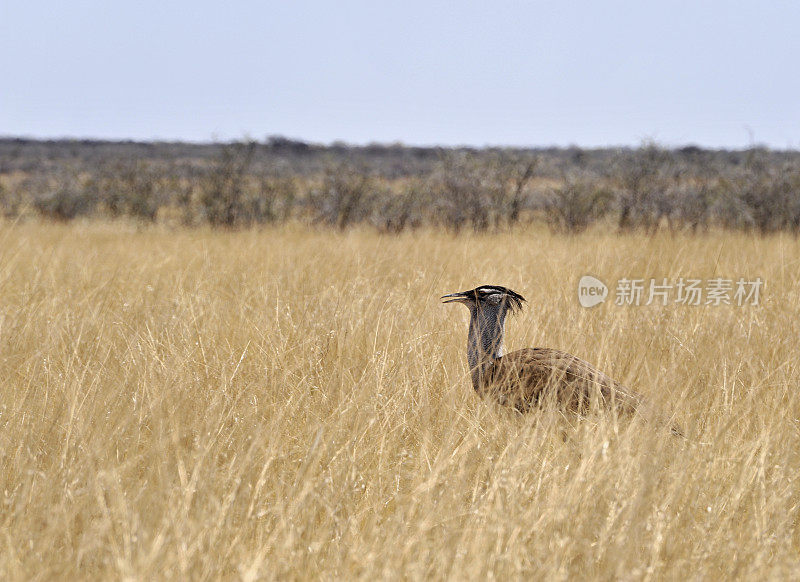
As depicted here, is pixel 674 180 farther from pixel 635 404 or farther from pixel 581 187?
pixel 635 404

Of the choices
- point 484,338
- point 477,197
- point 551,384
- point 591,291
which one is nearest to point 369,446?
point 551,384

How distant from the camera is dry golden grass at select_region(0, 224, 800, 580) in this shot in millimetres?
1818

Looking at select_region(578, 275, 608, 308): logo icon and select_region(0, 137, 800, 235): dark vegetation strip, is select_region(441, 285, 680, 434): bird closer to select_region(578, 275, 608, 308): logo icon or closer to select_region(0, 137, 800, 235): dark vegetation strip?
select_region(578, 275, 608, 308): logo icon

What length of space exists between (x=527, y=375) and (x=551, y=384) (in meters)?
0.16

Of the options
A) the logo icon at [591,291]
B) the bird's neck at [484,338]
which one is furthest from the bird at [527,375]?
the logo icon at [591,291]

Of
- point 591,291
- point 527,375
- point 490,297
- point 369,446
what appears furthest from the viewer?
point 591,291

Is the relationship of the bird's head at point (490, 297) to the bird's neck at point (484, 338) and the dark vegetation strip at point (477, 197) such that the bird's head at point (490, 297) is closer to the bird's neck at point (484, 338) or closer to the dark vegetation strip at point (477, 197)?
the bird's neck at point (484, 338)

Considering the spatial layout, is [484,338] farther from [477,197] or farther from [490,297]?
[477,197]

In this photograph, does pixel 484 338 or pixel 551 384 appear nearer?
pixel 551 384

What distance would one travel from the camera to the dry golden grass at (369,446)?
182cm

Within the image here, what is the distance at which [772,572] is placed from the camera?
1705 mm

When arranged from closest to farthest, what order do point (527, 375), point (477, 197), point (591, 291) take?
point (527, 375)
point (591, 291)
point (477, 197)

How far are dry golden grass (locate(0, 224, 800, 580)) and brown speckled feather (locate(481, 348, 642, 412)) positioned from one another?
10 centimetres

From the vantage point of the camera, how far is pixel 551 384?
2.86 meters
